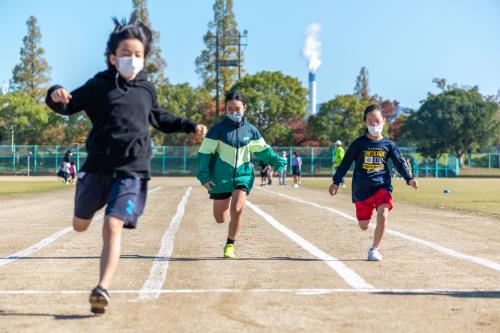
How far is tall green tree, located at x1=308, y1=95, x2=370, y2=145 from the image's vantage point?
79062 mm

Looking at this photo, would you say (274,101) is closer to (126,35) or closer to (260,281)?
(260,281)

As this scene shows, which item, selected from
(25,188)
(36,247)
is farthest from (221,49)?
(36,247)

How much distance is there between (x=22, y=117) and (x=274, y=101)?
25.1 meters

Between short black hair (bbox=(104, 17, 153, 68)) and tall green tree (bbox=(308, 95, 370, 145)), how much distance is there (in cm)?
7307

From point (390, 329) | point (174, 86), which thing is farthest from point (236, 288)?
point (174, 86)

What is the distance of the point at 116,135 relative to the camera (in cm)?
596

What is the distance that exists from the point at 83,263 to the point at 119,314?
3.14m

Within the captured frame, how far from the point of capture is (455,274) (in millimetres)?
7969

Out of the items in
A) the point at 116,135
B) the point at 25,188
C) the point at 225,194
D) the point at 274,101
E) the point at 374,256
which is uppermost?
the point at 274,101

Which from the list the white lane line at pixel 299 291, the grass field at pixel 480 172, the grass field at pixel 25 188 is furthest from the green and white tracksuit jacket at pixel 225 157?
the grass field at pixel 480 172

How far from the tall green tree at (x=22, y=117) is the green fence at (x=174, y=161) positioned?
897 cm

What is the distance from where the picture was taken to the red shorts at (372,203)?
9516 mm

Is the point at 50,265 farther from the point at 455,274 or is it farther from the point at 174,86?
the point at 174,86

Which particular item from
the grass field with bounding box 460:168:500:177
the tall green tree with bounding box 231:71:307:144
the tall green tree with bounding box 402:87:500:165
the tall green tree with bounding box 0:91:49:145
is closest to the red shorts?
the tall green tree with bounding box 231:71:307:144
